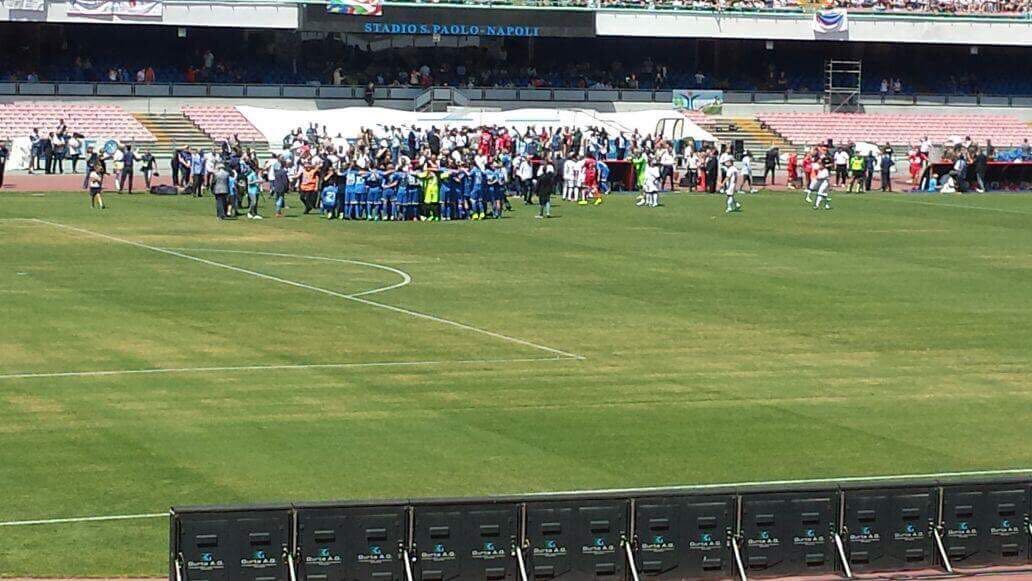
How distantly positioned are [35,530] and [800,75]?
8235 cm

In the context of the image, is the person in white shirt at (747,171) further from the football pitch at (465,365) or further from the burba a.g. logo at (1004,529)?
the burba a.g. logo at (1004,529)

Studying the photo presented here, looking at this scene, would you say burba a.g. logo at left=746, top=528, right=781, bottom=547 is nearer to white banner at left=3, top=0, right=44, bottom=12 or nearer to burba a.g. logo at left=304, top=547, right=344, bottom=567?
burba a.g. logo at left=304, top=547, right=344, bottom=567

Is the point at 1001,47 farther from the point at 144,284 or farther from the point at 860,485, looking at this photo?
the point at 860,485

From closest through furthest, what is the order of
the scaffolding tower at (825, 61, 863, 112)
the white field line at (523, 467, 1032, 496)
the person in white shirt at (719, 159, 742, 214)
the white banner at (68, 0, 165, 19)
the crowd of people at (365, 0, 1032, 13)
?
the white field line at (523, 467, 1032, 496) → the person in white shirt at (719, 159, 742, 214) → the white banner at (68, 0, 165, 19) → the crowd of people at (365, 0, 1032, 13) → the scaffolding tower at (825, 61, 863, 112)

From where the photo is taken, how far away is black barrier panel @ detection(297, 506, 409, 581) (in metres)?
15.4

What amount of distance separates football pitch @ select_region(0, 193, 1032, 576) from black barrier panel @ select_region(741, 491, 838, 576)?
13.4 feet

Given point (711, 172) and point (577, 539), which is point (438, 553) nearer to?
point (577, 539)

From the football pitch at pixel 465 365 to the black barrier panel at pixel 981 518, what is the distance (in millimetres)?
4200

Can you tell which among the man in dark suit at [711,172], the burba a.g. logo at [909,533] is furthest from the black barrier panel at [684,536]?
the man in dark suit at [711,172]

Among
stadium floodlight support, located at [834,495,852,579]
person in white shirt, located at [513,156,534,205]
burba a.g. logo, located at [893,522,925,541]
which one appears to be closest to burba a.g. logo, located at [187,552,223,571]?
stadium floodlight support, located at [834,495,852,579]

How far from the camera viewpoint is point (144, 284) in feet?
120

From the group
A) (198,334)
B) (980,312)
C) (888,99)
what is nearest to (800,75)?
(888,99)

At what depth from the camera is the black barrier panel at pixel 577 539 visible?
16.0 meters

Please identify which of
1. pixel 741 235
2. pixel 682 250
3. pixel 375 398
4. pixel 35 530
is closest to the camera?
pixel 35 530
